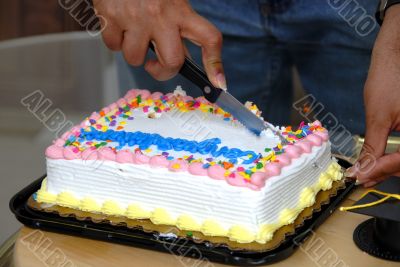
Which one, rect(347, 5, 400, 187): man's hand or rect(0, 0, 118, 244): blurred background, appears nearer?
rect(347, 5, 400, 187): man's hand

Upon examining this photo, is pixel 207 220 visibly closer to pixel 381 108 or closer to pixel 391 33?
pixel 381 108

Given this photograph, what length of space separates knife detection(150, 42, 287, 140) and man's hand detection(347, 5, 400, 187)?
184 mm

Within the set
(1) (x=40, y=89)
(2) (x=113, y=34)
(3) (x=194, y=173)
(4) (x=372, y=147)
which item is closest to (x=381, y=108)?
(4) (x=372, y=147)

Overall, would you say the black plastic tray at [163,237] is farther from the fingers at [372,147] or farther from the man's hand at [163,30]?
the man's hand at [163,30]

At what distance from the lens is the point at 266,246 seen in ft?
3.64

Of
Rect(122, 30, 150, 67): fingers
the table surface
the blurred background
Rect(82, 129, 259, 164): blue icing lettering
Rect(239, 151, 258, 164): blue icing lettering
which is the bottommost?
the blurred background

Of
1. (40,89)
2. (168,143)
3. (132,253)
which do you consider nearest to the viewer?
(132,253)

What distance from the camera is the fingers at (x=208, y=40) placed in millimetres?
1303

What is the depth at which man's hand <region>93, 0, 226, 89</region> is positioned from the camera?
4.25 feet

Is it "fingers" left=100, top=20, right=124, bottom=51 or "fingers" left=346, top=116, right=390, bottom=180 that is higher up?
"fingers" left=100, top=20, right=124, bottom=51

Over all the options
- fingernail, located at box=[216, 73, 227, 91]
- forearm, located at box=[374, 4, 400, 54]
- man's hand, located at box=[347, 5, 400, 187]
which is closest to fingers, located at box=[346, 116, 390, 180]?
man's hand, located at box=[347, 5, 400, 187]

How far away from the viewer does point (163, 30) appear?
130cm

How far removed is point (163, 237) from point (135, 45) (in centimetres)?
38

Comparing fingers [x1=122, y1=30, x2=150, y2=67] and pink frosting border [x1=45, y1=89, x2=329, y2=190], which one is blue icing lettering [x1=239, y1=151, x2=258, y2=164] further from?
fingers [x1=122, y1=30, x2=150, y2=67]
